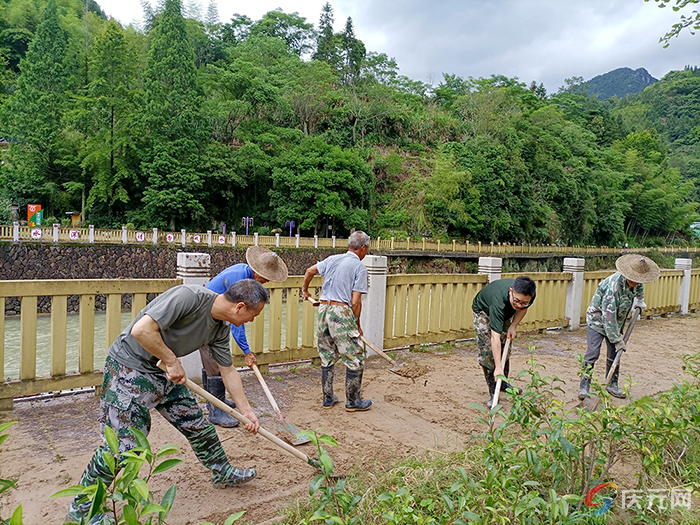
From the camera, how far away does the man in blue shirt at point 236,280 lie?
3.71 metres

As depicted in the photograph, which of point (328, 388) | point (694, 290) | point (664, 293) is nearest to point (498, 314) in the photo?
point (328, 388)

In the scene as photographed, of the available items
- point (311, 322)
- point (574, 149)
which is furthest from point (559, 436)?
point (574, 149)

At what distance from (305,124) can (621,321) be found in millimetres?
31925

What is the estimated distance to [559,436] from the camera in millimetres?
2180

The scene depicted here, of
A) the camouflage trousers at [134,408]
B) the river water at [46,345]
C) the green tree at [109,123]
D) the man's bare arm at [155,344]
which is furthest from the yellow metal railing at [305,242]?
the man's bare arm at [155,344]

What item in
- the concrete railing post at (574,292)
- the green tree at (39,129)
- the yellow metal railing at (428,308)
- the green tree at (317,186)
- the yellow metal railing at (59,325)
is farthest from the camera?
the green tree at (317,186)

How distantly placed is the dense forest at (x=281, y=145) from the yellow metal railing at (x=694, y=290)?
5.56 m

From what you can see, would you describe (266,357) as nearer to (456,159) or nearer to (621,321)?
(621,321)

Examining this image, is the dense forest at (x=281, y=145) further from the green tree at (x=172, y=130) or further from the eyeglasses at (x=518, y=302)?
the eyeglasses at (x=518, y=302)

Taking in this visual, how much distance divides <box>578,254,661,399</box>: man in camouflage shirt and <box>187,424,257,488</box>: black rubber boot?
3.27 meters

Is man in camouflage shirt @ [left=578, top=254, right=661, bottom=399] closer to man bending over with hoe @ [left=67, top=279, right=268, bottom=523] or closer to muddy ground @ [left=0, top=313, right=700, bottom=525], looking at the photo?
muddy ground @ [left=0, top=313, right=700, bottom=525]

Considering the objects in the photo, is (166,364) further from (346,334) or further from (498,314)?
(498,314)

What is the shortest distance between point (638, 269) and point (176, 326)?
413cm

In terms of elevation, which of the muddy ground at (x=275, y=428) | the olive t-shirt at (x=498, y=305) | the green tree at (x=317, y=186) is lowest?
the muddy ground at (x=275, y=428)
